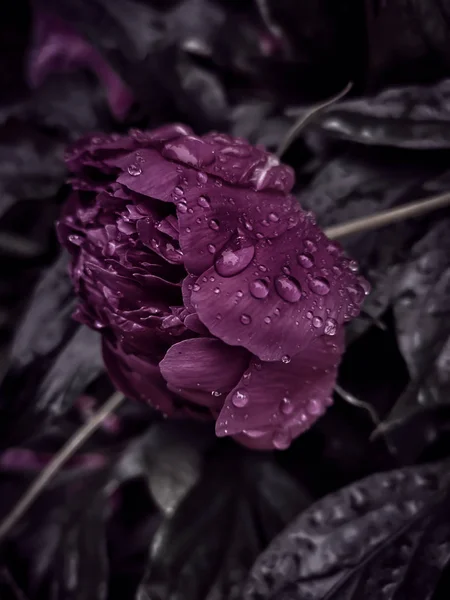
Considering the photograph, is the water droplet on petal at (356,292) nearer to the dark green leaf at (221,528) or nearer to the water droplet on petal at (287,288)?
the water droplet on petal at (287,288)

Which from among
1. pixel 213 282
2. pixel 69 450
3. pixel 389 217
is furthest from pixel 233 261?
pixel 69 450

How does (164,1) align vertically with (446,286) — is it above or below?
above

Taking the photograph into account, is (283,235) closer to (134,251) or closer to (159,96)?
(134,251)

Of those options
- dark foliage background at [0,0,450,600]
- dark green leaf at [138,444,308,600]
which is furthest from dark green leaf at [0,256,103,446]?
dark green leaf at [138,444,308,600]

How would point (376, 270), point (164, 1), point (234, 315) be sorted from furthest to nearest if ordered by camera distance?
point (164, 1)
point (376, 270)
point (234, 315)

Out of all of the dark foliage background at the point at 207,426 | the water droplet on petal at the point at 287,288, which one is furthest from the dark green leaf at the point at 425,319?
the water droplet on petal at the point at 287,288

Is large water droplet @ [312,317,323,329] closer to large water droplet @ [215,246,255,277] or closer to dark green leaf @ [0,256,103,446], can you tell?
large water droplet @ [215,246,255,277]

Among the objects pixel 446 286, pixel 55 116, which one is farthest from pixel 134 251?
pixel 55 116
